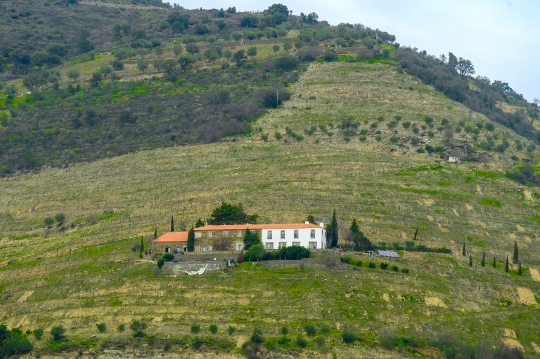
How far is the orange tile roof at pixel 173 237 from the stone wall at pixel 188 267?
2.93 m

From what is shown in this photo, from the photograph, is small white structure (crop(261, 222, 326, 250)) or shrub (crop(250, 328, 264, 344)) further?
small white structure (crop(261, 222, 326, 250))

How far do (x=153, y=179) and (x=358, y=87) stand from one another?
26.3 meters

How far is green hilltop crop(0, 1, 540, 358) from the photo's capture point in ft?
163

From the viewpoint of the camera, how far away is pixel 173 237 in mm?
58438

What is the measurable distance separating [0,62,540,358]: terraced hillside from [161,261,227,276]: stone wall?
2.78 ft

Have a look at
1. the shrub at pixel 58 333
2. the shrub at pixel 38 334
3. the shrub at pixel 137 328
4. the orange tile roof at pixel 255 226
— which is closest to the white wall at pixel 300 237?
the orange tile roof at pixel 255 226

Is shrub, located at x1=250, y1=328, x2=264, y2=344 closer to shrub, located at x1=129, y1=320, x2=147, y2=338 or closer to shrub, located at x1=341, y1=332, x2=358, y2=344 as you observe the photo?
shrub, located at x1=341, y1=332, x2=358, y2=344

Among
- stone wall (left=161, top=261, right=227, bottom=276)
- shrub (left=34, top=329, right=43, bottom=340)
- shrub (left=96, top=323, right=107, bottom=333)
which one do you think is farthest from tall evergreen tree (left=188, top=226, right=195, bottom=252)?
shrub (left=34, top=329, right=43, bottom=340)

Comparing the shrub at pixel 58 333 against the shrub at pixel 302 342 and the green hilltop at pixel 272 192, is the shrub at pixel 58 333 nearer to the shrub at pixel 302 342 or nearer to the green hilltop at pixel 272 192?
the green hilltop at pixel 272 192

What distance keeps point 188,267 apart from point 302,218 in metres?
11.1

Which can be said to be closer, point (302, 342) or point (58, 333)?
point (302, 342)

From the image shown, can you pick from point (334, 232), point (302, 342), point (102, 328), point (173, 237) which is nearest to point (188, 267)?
point (173, 237)

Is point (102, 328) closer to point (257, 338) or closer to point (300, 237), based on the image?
point (257, 338)

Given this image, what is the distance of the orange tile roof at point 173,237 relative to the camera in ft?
189
